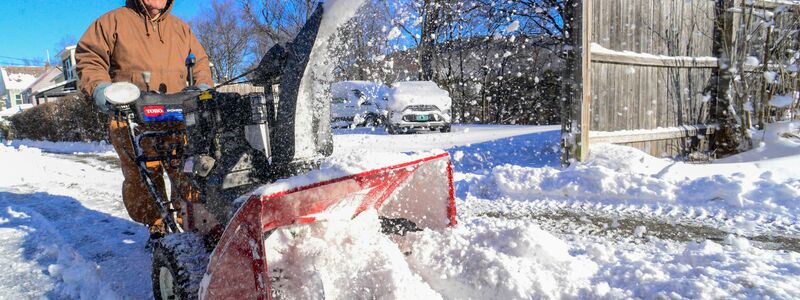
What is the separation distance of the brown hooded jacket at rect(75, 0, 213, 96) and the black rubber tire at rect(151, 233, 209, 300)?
1212 mm

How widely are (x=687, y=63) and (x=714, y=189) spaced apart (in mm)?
3547

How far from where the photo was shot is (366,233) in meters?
2.26

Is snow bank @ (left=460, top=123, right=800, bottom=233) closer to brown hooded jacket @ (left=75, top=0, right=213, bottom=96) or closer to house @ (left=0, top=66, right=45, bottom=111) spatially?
brown hooded jacket @ (left=75, top=0, right=213, bottom=96)

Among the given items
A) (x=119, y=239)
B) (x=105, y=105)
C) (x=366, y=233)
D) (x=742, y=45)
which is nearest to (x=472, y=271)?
(x=366, y=233)

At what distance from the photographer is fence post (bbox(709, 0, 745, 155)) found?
270 inches

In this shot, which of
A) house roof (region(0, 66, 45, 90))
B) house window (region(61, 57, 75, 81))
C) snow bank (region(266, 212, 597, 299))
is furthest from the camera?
house roof (region(0, 66, 45, 90))

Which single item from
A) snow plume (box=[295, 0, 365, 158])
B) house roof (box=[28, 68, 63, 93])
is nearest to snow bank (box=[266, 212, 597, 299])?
snow plume (box=[295, 0, 365, 158])

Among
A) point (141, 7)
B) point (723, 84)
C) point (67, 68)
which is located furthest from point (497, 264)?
point (67, 68)

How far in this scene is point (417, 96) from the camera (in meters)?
12.2

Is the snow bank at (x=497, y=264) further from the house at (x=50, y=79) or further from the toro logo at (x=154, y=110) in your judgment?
the house at (x=50, y=79)

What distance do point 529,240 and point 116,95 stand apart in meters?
2.27

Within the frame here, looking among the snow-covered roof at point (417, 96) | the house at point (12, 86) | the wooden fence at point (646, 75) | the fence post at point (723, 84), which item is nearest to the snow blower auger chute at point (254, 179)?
the wooden fence at point (646, 75)

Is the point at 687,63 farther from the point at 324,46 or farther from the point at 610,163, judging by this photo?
the point at 324,46

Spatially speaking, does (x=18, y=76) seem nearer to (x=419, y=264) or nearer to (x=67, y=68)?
(x=67, y=68)
